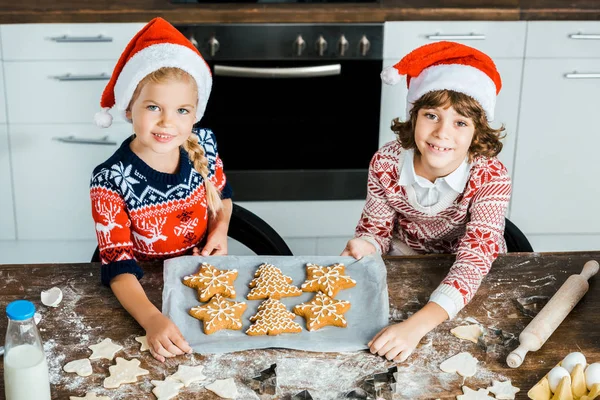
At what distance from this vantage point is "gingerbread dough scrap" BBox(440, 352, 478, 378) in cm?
128

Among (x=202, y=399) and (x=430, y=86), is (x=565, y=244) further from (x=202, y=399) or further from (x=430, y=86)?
(x=202, y=399)

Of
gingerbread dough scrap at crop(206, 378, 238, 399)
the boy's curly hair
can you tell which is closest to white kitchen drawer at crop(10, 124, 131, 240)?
the boy's curly hair

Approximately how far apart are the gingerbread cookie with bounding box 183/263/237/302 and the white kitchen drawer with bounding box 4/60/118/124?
57.9 inches

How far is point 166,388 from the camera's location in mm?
1233

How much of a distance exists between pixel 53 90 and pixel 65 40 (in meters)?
0.19

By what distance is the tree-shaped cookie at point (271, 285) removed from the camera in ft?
4.86

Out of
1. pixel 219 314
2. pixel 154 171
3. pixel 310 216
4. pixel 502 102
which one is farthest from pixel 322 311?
pixel 502 102

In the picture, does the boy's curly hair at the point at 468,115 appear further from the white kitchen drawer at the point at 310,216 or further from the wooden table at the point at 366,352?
the white kitchen drawer at the point at 310,216

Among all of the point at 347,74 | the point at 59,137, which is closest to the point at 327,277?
the point at 347,74

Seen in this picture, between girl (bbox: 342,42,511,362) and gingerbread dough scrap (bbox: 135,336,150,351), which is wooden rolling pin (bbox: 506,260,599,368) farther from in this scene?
gingerbread dough scrap (bbox: 135,336,150,351)

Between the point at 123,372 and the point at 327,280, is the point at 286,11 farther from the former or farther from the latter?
the point at 123,372

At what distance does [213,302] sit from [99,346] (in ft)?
0.72

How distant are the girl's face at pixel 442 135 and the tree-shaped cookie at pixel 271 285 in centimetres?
40

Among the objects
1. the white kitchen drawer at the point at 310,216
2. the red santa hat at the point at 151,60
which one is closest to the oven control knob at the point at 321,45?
the white kitchen drawer at the point at 310,216
